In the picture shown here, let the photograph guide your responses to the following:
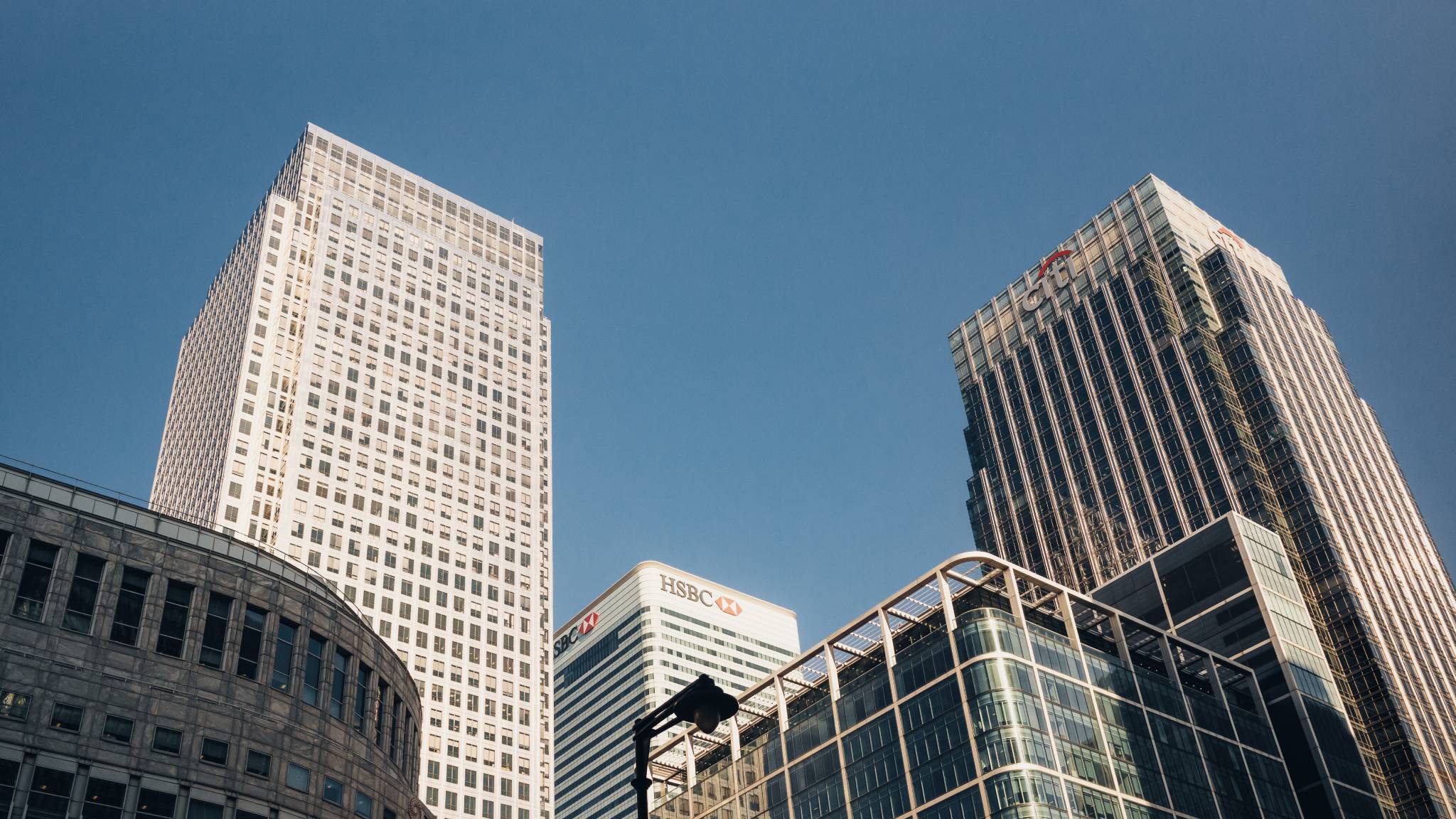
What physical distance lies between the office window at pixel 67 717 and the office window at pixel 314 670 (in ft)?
37.1

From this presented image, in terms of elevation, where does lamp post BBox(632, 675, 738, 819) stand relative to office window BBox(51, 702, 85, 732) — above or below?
below

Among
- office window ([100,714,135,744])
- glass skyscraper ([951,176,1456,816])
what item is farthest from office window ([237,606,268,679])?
glass skyscraper ([951,176,1456,816])

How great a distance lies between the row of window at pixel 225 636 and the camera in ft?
186

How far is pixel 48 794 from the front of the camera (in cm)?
5262

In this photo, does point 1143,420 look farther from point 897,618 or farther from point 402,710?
point 402,710

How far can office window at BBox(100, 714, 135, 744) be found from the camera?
5536 centimetres

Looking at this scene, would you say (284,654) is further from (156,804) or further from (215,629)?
(156,804)

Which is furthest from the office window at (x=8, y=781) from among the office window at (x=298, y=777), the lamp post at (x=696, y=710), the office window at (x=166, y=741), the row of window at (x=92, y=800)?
the lamp post at (x=696, y=710)

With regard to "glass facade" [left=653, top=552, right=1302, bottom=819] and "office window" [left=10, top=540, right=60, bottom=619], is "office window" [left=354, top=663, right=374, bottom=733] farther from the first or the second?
"glass facade" [left=653, top=552, right=1302, bottom=819]

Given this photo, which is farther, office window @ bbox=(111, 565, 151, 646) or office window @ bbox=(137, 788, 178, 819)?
office window @ bbox=(111, 565, 151, 646)

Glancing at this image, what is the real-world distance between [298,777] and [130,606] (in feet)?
37.6

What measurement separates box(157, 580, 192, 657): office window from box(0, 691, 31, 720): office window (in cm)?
607

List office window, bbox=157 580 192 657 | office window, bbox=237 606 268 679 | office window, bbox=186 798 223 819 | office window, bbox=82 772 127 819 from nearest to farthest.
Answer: office window, bbox=82 772 127 819
office window, bbox=186 798 223 819
office window, bbox=157 580 192 657
office window, bbox=237 606 268 679

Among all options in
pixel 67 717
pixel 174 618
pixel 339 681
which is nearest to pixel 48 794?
pixel 67 717
